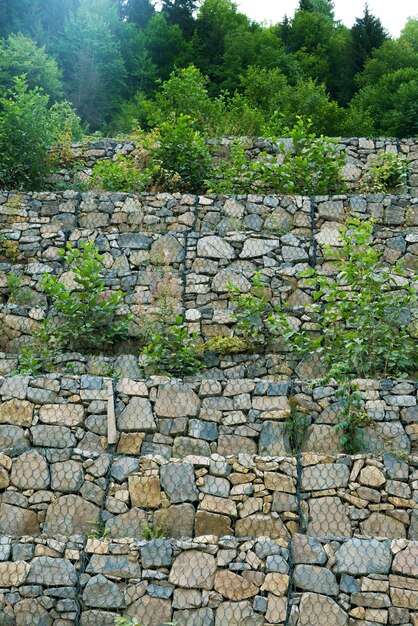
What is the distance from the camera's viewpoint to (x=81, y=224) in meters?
12.1

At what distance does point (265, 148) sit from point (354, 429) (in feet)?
22.7

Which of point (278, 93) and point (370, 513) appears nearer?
point (370, 513)

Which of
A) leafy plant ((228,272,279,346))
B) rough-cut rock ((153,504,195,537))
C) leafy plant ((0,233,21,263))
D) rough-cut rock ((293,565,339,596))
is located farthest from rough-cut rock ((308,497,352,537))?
leafy plant ((0,233,21,263))

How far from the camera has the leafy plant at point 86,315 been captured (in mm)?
10047

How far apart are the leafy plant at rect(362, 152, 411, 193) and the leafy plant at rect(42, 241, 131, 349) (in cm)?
468

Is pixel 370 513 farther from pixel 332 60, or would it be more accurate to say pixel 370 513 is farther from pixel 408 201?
pixel 332 60

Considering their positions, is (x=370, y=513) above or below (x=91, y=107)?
below

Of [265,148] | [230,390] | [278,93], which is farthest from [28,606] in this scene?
[278,93]

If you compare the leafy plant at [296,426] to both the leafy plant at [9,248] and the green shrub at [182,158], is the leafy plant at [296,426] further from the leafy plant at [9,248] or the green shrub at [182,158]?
the green shrub at [182,158]

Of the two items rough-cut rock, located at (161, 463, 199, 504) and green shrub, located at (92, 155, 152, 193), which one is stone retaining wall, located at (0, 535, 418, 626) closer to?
rough-cut rock, located at (161, 463, 199, 504)

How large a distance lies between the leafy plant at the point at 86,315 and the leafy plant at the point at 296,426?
248cm

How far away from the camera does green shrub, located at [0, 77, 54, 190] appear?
41.9 feet

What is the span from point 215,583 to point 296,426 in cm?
184

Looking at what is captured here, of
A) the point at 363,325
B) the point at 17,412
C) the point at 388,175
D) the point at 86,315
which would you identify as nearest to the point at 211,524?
the point at 17,412
